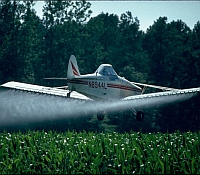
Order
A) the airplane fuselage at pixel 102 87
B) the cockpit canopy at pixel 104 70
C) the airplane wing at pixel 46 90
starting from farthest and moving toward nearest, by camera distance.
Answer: the airplane wing at pixel 46 90, the cockpit canopy at pixel 104 70, the airplane fuselage at pixel 102 87

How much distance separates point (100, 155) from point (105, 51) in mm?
79691

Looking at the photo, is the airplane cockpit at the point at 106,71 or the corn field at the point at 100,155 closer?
the corn field at the point at 100,155

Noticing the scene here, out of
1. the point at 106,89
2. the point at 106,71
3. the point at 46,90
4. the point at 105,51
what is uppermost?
the point at 105,51

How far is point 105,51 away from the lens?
103625mm

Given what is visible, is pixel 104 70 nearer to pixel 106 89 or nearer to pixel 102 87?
pixel 102 87

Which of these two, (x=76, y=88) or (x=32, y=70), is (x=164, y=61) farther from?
(x=76, y=88)

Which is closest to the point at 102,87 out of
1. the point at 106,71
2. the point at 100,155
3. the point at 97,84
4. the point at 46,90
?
the point at 97,84

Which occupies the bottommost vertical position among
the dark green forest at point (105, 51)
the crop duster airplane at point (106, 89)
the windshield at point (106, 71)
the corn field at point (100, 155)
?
the corn field at point (100, 155)

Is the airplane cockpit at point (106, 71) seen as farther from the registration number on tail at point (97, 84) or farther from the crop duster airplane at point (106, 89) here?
the registration number on tail at point (97, 84)

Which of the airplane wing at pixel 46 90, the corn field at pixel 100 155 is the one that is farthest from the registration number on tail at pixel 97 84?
the corn field at pixel 100 155

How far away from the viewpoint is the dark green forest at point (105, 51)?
282 feet

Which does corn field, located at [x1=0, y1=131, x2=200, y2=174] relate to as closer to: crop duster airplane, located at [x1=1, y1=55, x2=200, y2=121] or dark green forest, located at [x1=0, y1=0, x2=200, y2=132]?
crop duster airplane, located at [x1=1, y1=55, x2=200, y2=121]

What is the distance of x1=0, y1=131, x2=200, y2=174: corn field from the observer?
2242 centimetres

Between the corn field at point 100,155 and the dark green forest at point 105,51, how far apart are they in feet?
171
